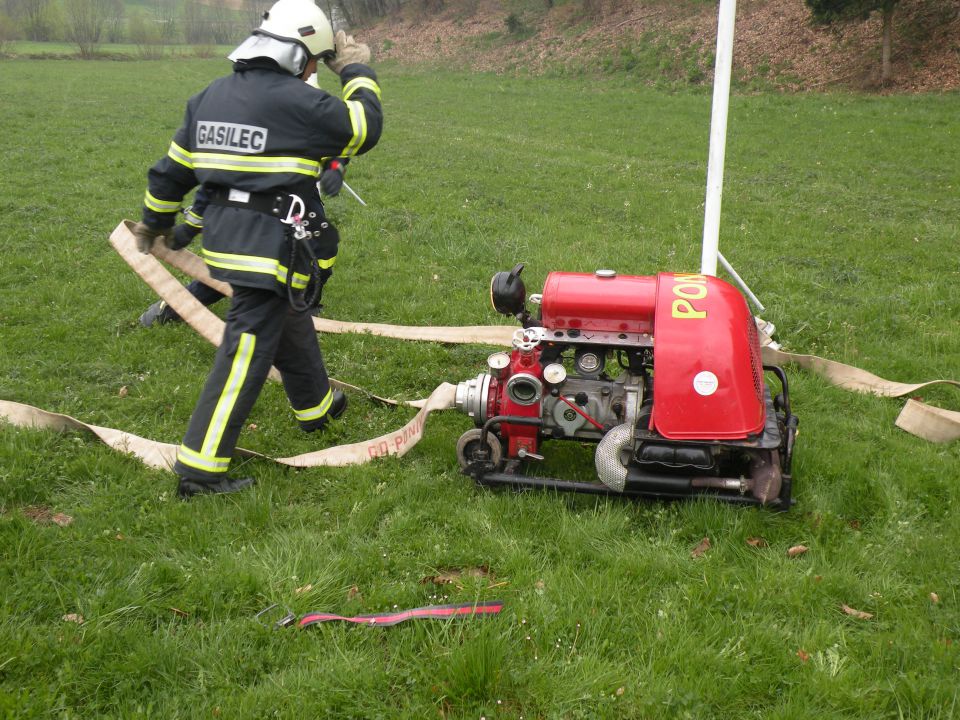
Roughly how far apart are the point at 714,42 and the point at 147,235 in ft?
86.1

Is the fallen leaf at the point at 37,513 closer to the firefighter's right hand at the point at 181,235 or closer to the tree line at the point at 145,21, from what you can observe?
the firefighter's right hand at the point at 181,235

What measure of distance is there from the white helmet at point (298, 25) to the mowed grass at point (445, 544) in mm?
2331

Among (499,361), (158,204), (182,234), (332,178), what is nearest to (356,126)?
(332,178)

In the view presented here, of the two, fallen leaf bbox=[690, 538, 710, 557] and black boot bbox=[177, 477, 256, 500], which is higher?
black boot bbox=[177, 477, 256, 500]

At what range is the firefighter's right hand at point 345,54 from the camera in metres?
4.88

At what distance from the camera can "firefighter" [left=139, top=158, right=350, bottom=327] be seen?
4.56 m

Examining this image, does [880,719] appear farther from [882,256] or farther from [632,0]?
[632,0]

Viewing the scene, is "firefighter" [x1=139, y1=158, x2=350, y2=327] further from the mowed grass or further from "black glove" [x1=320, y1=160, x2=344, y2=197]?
the mowed grass

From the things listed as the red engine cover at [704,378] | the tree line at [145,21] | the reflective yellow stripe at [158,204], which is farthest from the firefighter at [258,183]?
the tree line at [145,21]

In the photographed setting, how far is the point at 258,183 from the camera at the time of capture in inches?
173

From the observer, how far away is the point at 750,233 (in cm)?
995

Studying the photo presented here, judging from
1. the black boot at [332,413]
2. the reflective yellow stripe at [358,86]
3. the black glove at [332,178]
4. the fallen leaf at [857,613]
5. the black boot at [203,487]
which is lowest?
the black boot at [332,413]

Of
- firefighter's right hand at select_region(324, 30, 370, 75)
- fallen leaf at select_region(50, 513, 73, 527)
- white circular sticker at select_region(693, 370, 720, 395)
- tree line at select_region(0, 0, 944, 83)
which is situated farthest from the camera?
tree line at select_region(0, 0, 944, 83)

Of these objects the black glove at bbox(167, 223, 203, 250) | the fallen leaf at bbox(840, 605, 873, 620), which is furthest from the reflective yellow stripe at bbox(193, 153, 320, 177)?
the fallen leaf at bbox(840, 605, 873, 620)
